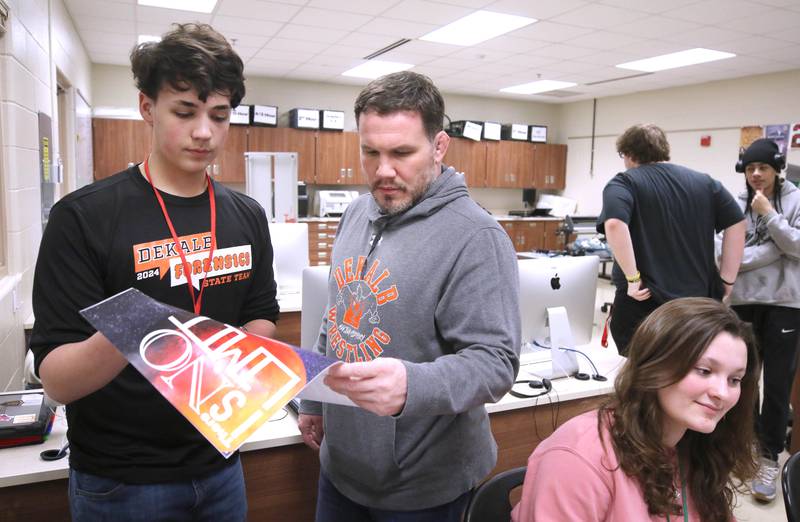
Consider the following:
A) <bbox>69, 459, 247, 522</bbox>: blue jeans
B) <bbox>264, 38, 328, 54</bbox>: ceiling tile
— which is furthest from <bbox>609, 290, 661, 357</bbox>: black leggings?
<bbox>264, 38, 328, 54</bbox>: ceiling tile

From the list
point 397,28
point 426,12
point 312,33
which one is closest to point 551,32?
point 426,12

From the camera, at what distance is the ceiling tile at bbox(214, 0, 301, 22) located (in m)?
4.54

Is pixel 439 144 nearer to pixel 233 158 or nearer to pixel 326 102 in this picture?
pixel 233 158

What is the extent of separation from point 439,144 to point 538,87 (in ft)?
25.4

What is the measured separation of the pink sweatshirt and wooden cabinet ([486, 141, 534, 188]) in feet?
27.2

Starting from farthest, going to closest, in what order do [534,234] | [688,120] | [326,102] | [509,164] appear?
[509,164] < [534,234] < [326,102] < [688,120]

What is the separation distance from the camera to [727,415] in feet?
4.19

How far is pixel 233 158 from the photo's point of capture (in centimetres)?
756

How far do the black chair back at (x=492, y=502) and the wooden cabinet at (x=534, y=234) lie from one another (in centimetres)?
778

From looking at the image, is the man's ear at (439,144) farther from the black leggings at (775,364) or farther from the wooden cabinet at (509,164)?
the wooden cabinet at (509,164)

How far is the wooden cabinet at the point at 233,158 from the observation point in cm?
749

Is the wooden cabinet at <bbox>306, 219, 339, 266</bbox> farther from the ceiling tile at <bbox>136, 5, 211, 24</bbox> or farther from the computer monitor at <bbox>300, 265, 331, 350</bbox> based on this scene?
the computer monitor at <bbox>300, 265, 331, 350</bbox>

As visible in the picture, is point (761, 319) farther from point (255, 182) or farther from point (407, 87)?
point (255, 182)

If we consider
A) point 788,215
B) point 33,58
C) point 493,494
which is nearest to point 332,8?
point 33,58
